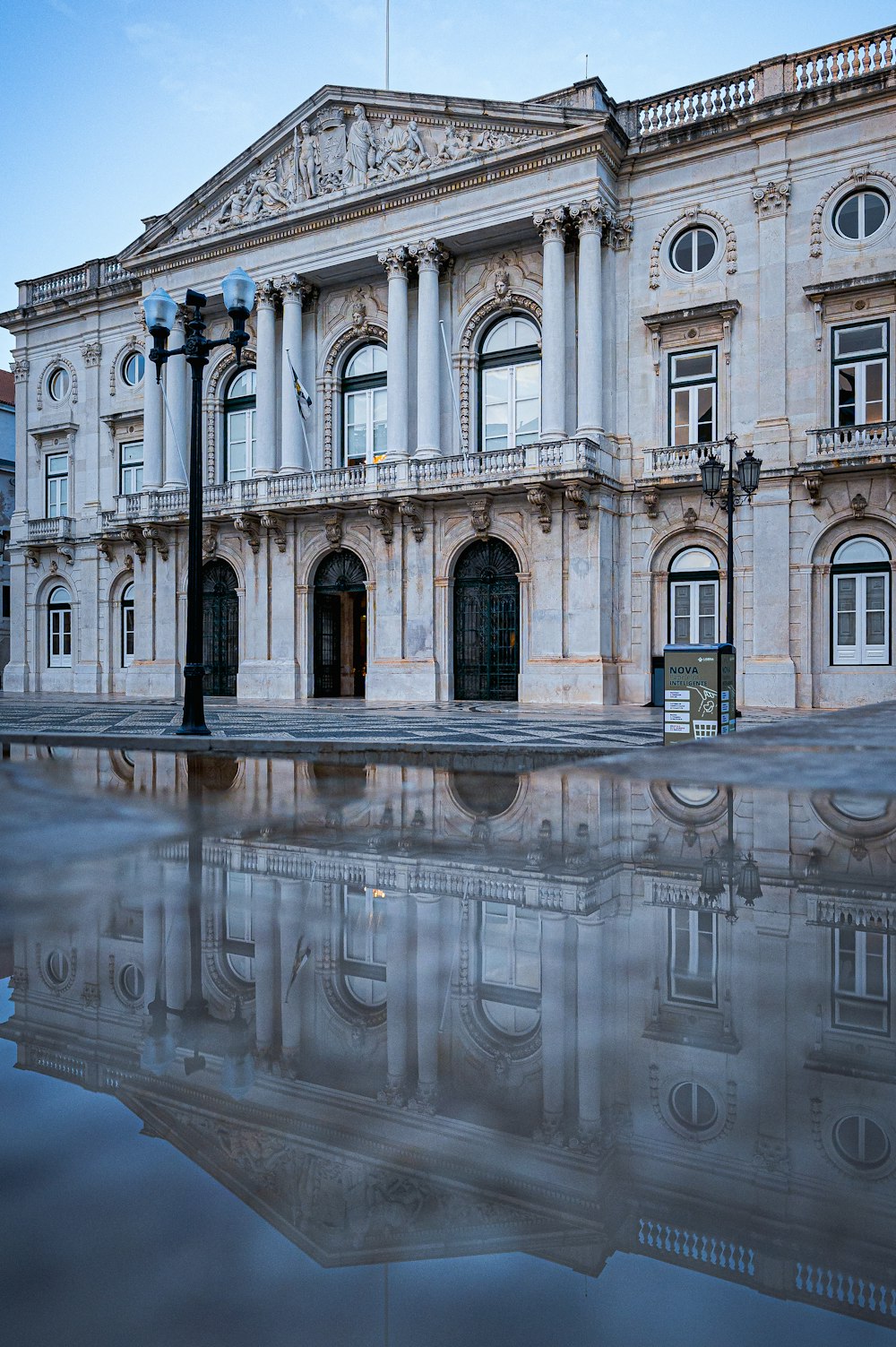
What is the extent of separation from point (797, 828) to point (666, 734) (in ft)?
24.0

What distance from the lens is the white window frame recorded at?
117ft

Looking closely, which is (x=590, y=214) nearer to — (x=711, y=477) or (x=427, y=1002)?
Result: (x=711, y=477)

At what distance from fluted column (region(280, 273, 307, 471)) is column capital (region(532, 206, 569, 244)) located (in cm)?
799

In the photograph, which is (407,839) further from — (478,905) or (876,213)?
(876,213)

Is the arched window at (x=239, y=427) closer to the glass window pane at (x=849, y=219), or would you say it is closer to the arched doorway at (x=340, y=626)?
the arched doorway at (x=340, y=626)

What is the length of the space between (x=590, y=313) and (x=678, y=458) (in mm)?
4377

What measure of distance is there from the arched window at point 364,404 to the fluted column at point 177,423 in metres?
5.50

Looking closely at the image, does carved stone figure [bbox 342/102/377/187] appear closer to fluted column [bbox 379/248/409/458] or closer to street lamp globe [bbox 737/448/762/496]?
fluted column [bbox 379/248/409/458]

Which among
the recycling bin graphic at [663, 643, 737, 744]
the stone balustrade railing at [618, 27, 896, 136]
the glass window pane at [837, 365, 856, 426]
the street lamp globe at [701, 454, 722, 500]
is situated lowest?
the recycling bin graphic at [663, 643, 737, 744]

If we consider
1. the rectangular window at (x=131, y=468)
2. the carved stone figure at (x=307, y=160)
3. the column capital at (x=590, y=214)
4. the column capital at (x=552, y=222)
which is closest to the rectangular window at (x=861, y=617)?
the column capital at (x=590, y=214)

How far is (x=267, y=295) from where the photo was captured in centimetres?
2873

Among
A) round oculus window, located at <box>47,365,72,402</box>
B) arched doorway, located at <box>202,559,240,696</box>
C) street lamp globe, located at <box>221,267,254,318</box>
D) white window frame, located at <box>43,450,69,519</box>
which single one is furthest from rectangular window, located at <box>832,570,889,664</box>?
round oculus window, located at <box>47,365,72,402</box>

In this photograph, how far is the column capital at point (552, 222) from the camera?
2391cm

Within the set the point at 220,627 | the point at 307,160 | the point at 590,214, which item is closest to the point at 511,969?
the point at 590,214
